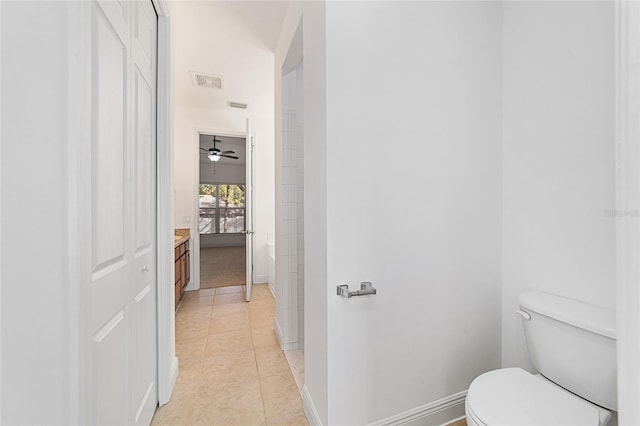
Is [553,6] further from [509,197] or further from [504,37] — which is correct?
[509,197]

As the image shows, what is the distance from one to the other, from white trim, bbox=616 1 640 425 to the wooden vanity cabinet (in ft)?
11.1

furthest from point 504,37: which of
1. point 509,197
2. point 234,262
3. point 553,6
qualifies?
point 234,262

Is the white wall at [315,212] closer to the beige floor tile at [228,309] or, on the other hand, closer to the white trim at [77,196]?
the white trim at [77,196]

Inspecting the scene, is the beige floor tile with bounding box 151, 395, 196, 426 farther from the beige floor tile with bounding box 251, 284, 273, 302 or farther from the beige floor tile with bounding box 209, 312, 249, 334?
the beige floor tile with bounding box 251, 284, 273, 302

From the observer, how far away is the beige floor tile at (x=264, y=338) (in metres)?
2.34

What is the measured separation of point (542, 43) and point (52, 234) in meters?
2.23

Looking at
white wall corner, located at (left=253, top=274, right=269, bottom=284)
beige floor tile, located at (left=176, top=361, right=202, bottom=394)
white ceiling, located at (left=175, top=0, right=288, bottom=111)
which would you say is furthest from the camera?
white wall corner, located at (left=253, top=274, right=269, bottom=284)

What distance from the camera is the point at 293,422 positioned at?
1.49 m

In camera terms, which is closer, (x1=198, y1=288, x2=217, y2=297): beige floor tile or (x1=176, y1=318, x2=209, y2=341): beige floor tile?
(x1=176, y1=318, x2=209, y2=341): beige floor tile

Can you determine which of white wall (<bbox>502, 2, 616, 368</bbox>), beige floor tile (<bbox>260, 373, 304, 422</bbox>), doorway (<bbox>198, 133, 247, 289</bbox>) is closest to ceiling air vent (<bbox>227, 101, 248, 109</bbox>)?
white wall (<bbox>502, 2, 616, 368</bbox>)

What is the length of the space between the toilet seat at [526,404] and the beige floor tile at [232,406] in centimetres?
114

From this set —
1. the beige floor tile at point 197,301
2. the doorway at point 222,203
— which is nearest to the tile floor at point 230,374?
the beige floor tile at point 197,301

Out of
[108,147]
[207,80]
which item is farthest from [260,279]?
[108,147]

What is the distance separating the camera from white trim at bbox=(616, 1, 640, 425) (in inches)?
19.3
